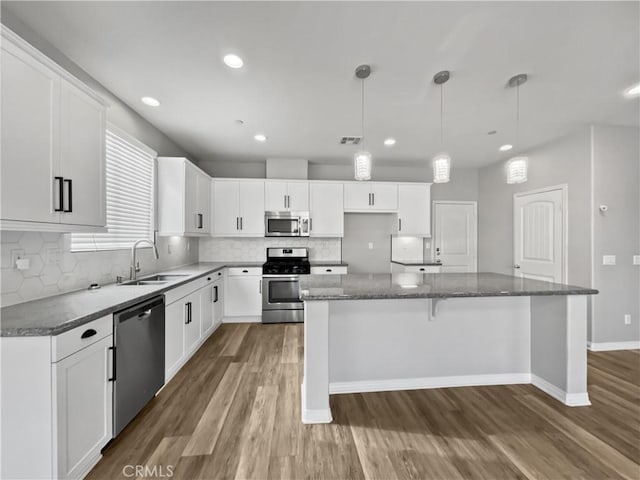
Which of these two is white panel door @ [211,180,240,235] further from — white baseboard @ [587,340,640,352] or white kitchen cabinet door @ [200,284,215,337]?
white baseboard @ [587,340,640,352]

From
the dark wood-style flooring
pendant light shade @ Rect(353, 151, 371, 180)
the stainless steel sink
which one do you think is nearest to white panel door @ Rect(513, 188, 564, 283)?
the dark wood-style flooring

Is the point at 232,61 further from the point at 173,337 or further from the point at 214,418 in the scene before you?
the point at 214,418

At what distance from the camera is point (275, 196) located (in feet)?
15.1

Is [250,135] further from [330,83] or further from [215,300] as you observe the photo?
[215,300]

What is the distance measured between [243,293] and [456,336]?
307 cm

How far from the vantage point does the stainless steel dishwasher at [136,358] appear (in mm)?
1737

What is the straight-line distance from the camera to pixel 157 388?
2.23m

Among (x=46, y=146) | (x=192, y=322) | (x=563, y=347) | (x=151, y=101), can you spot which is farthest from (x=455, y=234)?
(x=46, y=146)

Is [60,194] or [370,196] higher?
[370,196]

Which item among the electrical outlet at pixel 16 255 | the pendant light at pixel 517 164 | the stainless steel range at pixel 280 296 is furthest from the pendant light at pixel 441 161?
the electrical outlet at pixel 16 255

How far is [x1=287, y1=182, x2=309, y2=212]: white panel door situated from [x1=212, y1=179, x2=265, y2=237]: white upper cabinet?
0.45 meters

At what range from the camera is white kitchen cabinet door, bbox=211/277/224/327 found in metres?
3.86

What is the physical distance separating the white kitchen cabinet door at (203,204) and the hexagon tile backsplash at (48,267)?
4.18ft

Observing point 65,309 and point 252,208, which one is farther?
point 252,208
